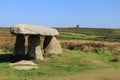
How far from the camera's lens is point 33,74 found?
69.0ft

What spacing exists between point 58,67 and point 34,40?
3.68m

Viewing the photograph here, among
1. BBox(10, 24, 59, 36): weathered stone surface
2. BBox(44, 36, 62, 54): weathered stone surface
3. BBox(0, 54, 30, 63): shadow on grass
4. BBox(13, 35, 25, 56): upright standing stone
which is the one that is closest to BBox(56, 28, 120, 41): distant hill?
BBox(44, 36, 62, 54): weathered stone surface

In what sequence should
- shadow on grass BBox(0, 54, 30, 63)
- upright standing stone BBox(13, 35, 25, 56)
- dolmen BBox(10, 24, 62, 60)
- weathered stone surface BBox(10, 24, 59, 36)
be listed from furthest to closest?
upright standing stone BBox(13, 35, 25, 56), shadow on grass BBox(0, 54, 30, 63), dolmen BBox(10, 24, 62, 60), weathered stone surface BBox(10, 24, 59, 36)

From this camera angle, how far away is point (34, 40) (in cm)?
2636

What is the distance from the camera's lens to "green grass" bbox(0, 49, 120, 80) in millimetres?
20734

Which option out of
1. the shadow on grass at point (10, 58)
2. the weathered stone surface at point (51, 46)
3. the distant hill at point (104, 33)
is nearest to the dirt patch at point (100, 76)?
the shadow on grass at point (10, 58)

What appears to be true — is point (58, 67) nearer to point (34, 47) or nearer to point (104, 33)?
point (34, 47)

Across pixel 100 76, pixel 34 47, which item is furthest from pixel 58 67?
pixel 100 76

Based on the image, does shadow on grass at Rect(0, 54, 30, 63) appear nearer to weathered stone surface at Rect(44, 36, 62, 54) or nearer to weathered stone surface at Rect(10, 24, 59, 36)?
weathered stone surface at Rect(10, 24, 59, 36)

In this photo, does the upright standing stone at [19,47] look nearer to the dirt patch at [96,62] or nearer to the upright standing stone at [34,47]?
the upright standing stone at [34,47]

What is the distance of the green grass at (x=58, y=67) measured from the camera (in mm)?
20734

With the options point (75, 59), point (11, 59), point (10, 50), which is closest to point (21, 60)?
point (11, 59)

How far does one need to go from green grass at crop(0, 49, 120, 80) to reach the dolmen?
3.11 ft

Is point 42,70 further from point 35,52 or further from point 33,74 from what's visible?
point 35,52
